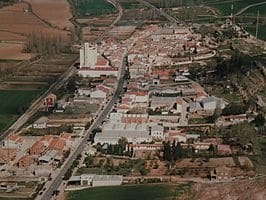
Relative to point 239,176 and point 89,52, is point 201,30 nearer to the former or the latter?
point 89,52

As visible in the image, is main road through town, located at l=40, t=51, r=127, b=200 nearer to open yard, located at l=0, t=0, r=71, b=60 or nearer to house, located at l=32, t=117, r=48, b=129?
house, located at l=32, t=117, r=48, b=129

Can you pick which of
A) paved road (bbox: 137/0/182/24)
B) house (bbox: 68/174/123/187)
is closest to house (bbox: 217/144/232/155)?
house (bbox: 68/174/123/187)

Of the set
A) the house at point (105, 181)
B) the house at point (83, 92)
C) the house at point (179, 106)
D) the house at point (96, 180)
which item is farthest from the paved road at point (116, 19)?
the house at point (105, 181)

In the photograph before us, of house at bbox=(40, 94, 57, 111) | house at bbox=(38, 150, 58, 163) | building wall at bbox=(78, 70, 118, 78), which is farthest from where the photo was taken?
building wall at bbox=(78, 70, 118, 78)

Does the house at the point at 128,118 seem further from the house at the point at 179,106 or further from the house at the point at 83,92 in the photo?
the house at the point at 83,92

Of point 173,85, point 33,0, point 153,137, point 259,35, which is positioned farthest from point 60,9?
point 153,137
